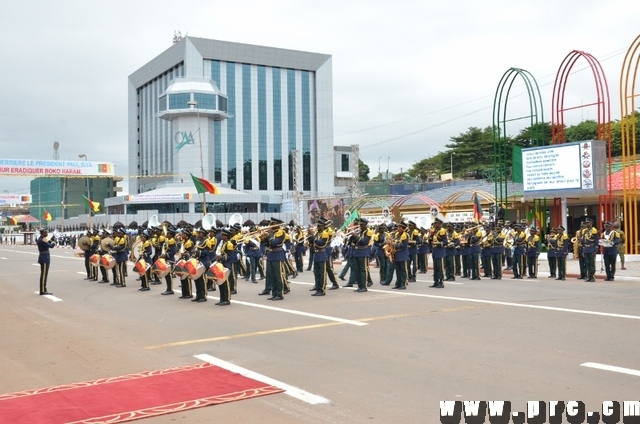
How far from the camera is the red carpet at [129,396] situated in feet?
19.4

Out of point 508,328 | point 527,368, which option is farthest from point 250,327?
point 527,368

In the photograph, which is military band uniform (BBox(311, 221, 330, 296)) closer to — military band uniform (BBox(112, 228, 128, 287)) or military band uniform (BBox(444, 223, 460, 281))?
military band uniform (BBox(444, 223, 460, 281))

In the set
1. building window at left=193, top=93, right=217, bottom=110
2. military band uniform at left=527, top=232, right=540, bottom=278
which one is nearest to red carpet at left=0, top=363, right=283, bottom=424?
military band uniform at left=527, top=232, right=540, bottom=278

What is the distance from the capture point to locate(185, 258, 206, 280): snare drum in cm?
1427

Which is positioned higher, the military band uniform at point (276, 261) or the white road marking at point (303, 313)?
the military band uniform at point (276, 261)

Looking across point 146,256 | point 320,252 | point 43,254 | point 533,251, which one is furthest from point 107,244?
point 533,251

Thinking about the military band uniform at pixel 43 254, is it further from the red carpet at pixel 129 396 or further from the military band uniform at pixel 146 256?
the red carpet at pixel 129 396

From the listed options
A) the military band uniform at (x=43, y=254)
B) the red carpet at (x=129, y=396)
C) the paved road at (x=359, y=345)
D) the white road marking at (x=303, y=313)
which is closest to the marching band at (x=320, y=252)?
the white road marking at (x=303, y=313)

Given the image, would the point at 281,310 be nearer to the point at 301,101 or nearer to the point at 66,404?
the point at 66,404

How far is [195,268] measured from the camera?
14.3 m

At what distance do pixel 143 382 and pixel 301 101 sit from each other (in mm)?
84708

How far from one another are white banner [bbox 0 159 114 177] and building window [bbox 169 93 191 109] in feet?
84.0

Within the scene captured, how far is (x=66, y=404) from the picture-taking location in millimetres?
6289

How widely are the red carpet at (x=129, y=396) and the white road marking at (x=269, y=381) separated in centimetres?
11
